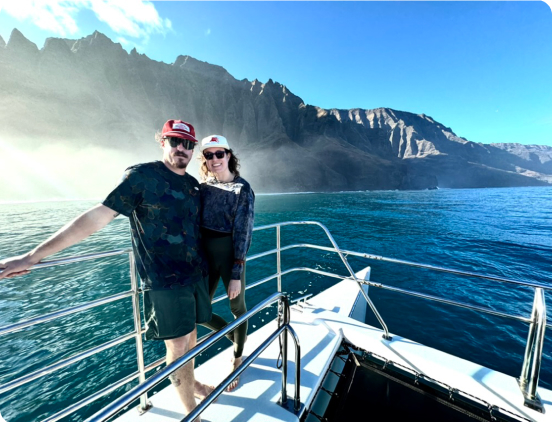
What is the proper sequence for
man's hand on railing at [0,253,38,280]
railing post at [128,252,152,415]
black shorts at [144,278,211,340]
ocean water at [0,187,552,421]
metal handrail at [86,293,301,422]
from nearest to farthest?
metal handrail at [86,293,301,422]
man's hand on railing at [0,253,38,280]
black shorts at [144,278,211,340]
railing post at [128,252,152,415]
ocean water at [0,187,552,421]

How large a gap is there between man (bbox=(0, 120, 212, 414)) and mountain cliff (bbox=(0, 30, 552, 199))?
76.8 m

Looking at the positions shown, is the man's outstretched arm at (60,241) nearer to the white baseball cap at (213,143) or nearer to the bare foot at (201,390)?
the white baseball cap at (213,143)

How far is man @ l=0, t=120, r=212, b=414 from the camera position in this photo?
1290 millimetres

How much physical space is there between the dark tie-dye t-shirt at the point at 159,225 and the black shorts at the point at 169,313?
0.18 ft

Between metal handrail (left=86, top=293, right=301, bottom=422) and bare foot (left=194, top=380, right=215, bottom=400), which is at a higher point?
metal handrail (left=86, top=293, right=301, bottom=422)

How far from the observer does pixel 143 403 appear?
1.62 meters

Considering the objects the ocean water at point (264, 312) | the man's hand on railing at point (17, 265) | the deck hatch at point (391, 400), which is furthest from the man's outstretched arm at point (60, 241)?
the deck hatch at point (391, 400)

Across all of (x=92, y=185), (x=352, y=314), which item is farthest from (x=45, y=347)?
(x=92, y=185)

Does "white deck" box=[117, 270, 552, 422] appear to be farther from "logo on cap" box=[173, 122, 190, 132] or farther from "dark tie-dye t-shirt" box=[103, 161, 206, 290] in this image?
"logo on cap" box=[173, 122, 190, 132]

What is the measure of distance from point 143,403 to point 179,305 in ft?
2.96

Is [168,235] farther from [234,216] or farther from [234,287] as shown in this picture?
[234,287]

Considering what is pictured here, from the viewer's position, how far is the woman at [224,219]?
1.53m

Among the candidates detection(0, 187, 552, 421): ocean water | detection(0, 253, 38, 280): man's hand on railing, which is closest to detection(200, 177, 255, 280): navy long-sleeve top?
detection(0, 253, 38, 280): man's hand on railing

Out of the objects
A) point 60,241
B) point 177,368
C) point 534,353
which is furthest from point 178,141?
point 534,353
